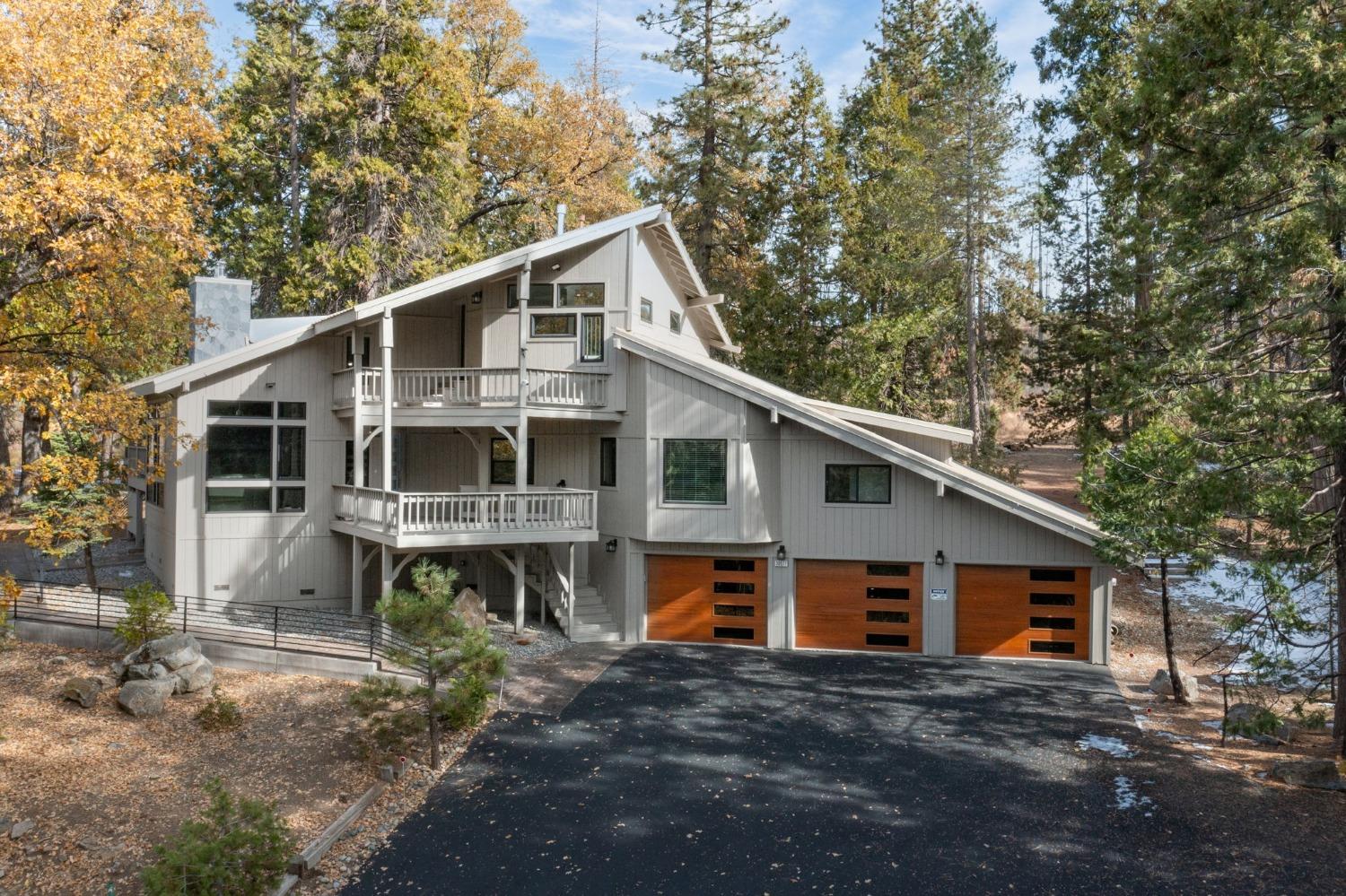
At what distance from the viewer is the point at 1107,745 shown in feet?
37.5

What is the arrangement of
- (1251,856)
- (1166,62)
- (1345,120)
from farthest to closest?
(1166,62)
(1345,120)
(1251,856)

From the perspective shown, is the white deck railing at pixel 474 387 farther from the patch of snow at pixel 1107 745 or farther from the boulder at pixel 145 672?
the patch of snow at pixel 1107 745

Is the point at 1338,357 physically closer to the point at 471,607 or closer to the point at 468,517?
the point at 468,517

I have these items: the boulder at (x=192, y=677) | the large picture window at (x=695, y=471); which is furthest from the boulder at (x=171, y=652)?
the large picture window at (x=695, y=471)

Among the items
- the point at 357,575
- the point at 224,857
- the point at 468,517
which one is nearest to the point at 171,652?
the point at 357,575

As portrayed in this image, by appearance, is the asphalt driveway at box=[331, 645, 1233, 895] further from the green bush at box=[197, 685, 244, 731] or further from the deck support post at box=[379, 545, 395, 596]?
the deck support post at box=[379, 545, 395, 596]

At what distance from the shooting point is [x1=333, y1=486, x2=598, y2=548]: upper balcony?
50.9 ft

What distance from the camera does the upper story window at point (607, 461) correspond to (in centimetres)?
1775

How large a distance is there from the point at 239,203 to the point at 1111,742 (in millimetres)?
30483

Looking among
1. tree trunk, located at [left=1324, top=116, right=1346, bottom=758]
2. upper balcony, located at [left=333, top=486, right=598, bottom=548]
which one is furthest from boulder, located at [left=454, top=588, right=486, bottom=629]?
tree trunk, located at [left=1324, top=116, right=1346, bottom=758]

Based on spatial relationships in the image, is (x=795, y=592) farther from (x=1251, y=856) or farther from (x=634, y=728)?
(x=1251, y=856)

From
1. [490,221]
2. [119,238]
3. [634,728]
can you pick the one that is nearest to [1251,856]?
[634,728]

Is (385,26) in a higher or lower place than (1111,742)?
higher

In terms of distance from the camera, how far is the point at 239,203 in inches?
1179
